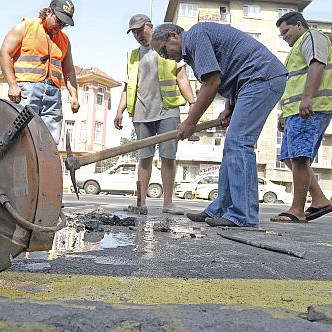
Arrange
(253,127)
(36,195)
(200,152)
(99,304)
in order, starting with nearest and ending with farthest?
(99,304), (36,195), (253,127), (200,152)

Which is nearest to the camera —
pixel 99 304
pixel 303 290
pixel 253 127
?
pixel 99 304

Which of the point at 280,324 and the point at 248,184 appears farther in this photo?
the point at 248,184

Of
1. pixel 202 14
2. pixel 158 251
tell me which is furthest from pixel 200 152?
pixel 158 251

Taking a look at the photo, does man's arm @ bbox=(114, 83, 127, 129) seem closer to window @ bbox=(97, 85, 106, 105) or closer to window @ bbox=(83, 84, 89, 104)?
window @ bbox=(83, 84, 89, 104)

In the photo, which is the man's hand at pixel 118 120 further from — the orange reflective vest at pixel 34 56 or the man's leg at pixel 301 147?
the man's leg at pixel 301 147

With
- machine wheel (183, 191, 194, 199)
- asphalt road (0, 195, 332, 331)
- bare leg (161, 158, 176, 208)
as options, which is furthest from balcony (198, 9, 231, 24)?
asphalt road (0, 195, 332, 331)

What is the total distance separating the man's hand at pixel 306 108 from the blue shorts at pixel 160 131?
1577 mm

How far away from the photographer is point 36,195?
148 centimetres

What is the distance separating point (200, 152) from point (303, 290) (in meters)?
38.4

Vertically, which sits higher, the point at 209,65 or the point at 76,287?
the point at 209,65

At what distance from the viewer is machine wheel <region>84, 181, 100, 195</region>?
25266 mm

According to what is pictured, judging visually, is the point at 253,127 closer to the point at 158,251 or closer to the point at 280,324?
the point at 158,251

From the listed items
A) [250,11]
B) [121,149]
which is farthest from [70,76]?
[250,11]

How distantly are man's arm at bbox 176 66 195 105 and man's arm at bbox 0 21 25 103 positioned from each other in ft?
6.90
